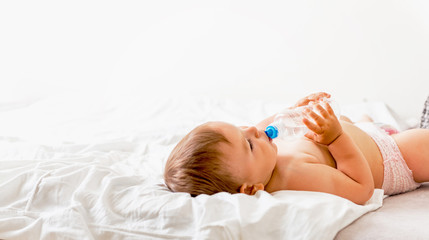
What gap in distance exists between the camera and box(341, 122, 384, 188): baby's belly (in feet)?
4.66

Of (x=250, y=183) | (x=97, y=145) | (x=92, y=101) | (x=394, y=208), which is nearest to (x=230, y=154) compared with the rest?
(x=250, y=183)

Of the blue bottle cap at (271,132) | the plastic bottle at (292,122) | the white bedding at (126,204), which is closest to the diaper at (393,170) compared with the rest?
the white bedding at (126,204)

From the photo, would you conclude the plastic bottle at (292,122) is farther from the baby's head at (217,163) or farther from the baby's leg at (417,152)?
the baby's leg at (417,152)

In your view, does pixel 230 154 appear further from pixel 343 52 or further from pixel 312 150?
pixel 343 52

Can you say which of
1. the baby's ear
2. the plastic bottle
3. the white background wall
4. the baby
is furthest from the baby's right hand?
the white background wall

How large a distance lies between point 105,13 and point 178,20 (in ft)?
1.84

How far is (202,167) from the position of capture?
114 cm

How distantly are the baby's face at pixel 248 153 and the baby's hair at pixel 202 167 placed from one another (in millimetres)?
20

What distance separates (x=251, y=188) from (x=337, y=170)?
0.80 ft

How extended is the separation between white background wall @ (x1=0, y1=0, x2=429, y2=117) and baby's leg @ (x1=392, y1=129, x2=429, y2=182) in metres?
1.28

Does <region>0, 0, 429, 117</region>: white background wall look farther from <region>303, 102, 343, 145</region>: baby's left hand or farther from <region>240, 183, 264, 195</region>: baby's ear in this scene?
<region>240, 183, 264, 195</region>: baby's ear

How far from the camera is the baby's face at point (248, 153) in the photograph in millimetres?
1165

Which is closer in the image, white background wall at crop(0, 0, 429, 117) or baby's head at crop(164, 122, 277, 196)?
baby's head at crop(164, 122, 277, 196)

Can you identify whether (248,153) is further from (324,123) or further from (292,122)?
(292,122)
